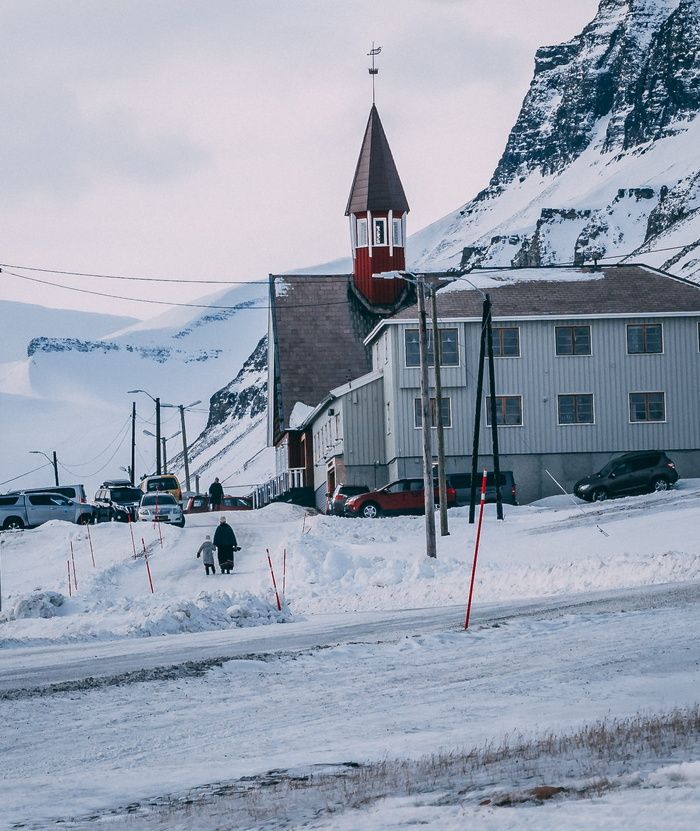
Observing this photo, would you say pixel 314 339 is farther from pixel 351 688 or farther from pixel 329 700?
pixel 329 700

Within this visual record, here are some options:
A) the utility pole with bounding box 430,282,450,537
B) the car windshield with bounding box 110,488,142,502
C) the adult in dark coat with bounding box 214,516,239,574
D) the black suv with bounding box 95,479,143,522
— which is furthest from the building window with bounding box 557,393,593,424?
the adult in dark coat with bounding box 214,516,239,574

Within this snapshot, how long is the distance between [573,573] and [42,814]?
18.2m

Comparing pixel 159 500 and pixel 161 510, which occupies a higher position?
pixel 159 500

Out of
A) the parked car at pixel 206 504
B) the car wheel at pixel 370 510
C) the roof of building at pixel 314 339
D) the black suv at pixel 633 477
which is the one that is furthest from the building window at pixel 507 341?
the parked car at pixel 206 504

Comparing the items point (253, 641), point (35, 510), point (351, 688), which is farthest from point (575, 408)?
point (351, 688)

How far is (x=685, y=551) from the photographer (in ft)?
92.9

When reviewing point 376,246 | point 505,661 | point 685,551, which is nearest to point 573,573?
point 685,551

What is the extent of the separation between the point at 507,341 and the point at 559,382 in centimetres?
268

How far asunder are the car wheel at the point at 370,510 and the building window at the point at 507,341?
32.0 ft

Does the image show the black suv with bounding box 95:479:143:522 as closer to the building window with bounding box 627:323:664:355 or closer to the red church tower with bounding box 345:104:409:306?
the red church tower with bounding box 345:104:409:306

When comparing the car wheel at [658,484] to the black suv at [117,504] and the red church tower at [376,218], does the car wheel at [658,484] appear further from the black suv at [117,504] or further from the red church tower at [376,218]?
the red church tower at [376,218]

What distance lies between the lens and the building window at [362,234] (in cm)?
7419

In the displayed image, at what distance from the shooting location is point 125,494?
6116 centimetres

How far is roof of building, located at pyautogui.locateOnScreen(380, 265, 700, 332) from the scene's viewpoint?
55.5m
